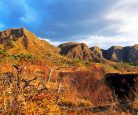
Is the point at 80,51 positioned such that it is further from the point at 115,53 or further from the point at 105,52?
the point at 115,53

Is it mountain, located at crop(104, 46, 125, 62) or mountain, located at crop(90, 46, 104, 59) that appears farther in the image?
mountain, located at crop(104, 46, 125, 62)

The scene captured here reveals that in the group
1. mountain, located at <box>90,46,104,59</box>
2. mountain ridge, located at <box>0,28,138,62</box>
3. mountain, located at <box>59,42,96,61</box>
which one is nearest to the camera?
mountain ridge, located at <box>0,28,138,62</box>

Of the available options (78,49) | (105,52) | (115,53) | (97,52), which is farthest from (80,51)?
(115,53)

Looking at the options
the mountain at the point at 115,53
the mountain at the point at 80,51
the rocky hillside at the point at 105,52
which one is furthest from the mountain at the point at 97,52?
the mountain at the point at 80,51

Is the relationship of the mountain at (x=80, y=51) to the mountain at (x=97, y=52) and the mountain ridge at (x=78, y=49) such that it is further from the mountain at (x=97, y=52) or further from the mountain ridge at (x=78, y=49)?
the mountain at (x=97, y=52)

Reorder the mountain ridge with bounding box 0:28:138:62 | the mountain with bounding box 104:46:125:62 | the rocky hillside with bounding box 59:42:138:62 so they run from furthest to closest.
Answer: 1. the mountain with bounding box 104:46:125:62
2. the rocky hillside with bounding box 59:42:138:62
3. the mountain ridge with bounding box 0:28:138:62

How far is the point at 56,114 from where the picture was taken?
634 centimetres

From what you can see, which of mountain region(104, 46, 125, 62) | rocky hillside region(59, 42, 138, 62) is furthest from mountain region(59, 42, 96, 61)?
mountain region(104, 46, 125, 62)

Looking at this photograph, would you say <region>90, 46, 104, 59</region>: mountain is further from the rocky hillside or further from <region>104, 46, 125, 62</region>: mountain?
<region>104, 46, 125, 62</region>: mountain

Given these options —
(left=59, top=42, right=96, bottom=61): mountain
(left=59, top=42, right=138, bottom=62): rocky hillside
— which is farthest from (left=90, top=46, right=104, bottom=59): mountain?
(left=59, top=42, right=96, bottom=61): mountain

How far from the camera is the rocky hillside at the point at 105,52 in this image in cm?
14595

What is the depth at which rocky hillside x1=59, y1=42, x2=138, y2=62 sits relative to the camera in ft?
479

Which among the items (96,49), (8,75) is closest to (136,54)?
(96,49)

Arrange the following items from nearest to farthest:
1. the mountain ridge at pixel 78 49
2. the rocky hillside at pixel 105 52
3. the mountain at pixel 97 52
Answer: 1. the mountain ridge at pixel 78 49
2. the rocky hillside at pixel 105 52
3. the mountain at pixel 97 52
